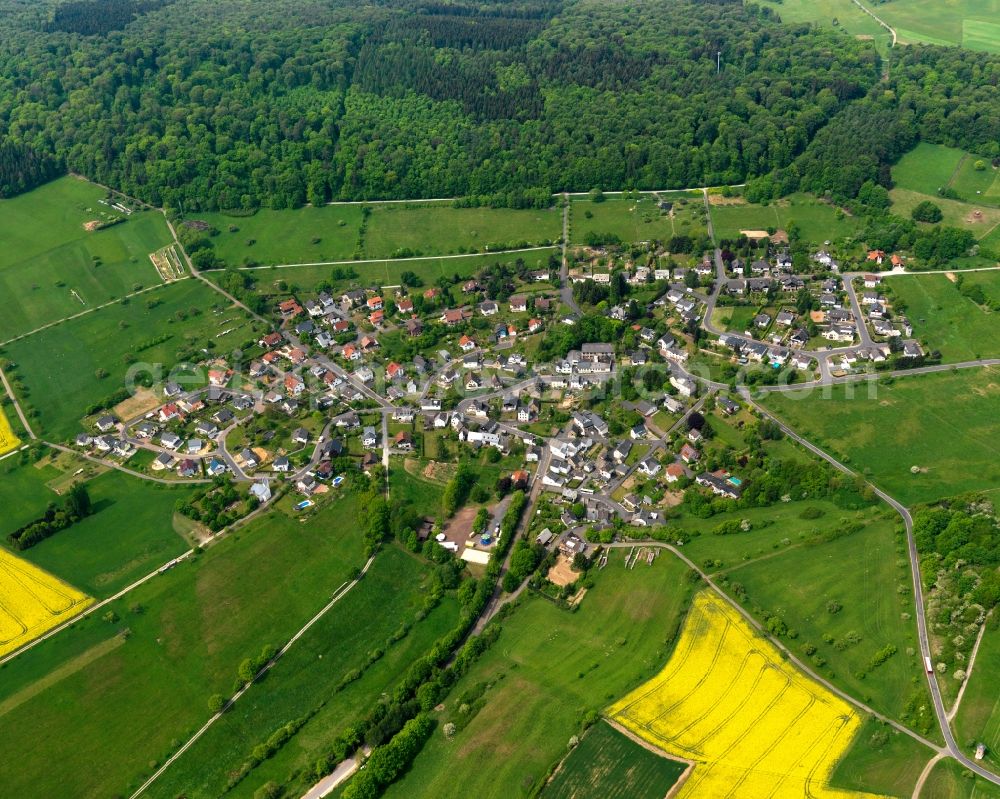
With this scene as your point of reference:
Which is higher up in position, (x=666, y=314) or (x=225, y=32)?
(x=225, y=32)

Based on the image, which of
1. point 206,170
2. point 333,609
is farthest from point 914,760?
point 206,170

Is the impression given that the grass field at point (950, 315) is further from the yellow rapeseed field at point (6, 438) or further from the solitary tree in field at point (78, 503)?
the yellow rapeseed field at point (6, 438)

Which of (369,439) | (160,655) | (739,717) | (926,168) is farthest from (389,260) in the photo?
(926,168)

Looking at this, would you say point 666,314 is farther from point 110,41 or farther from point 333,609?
point 110,41

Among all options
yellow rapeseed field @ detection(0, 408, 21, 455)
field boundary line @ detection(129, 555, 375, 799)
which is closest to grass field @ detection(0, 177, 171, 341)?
yellow rapeseed field @ detection(0, 408, 21, 455)

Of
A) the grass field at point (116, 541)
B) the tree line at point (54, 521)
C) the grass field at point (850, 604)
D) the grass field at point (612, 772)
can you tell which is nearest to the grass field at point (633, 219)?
the grass field at point (850, 604)
